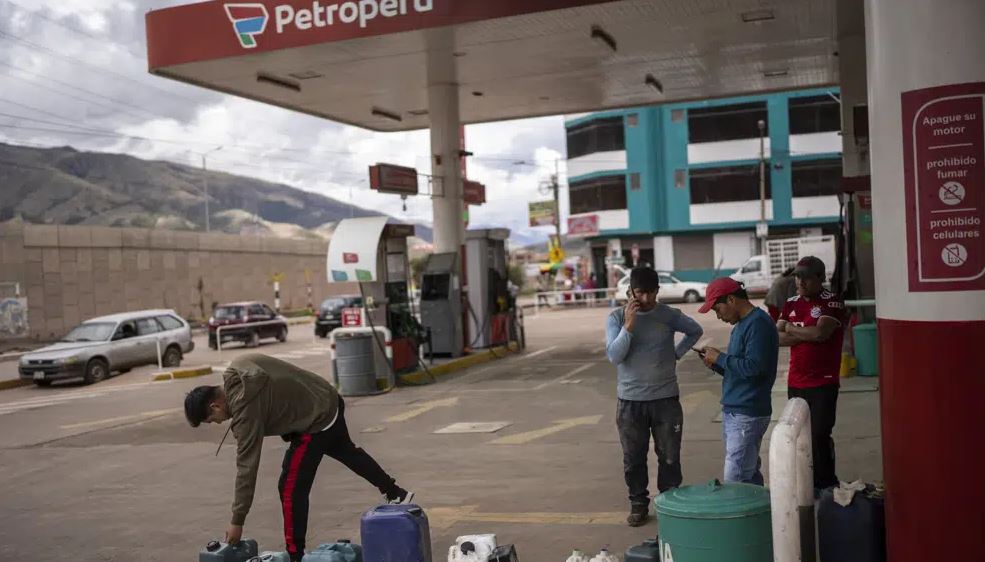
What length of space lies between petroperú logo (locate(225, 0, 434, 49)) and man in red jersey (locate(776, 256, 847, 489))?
10228 millimetres

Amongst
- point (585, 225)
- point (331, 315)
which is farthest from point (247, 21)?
point (585, 225)

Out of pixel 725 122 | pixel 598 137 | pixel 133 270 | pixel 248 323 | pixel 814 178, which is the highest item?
pixel 725 122

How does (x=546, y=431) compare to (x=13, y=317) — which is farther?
(x=13, y=317)

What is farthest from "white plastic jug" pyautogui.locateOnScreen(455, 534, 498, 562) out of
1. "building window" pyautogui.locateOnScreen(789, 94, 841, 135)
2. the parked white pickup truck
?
"building window" pyautogui.locateOnScreen(789, 94, 841, 135)

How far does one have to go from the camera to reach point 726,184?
4825 centimetres

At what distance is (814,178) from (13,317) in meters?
36.4

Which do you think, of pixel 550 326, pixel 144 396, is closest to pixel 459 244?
pixel 144 396

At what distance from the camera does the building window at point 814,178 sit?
46938 millimetres

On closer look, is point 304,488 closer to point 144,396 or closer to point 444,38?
point 444,38

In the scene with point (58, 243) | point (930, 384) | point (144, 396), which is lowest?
point (144, 396)

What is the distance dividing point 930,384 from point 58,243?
38300 mm

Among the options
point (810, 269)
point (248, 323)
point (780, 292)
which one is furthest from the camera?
point (248, 323)

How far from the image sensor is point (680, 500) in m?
4.33

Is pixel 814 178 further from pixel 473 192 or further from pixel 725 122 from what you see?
pixel 473 192
